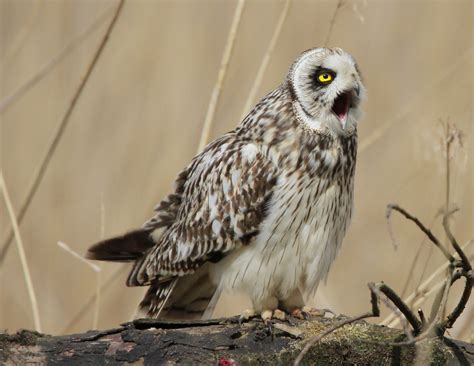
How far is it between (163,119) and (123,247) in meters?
1.69

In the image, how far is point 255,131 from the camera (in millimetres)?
2824

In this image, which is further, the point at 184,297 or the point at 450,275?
the point at 184,297

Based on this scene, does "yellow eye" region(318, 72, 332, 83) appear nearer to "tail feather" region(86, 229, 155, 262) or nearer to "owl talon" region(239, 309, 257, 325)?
"owl talon" region(239, 309, 257, 325)

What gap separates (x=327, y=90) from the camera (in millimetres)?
2660

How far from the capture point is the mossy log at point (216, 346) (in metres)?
1.96

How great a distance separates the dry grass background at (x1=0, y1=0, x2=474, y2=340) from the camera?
4.29 metres

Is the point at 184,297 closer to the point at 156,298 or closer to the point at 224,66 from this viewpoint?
the point at 156,298

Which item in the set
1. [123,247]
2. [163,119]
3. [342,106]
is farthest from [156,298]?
[163,119]

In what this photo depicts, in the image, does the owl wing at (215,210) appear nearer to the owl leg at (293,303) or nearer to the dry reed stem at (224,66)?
the dry reed stem at (224,66)

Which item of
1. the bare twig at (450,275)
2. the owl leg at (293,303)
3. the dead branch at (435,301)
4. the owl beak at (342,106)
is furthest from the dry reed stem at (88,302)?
the bare twig at (450,275)

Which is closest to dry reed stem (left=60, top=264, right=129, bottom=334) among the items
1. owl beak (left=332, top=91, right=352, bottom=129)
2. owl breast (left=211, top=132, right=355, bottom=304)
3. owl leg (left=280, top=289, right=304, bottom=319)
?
owl breast (left=211, top=132, right=355, bottom=304)

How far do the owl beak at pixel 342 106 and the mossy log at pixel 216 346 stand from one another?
709 millimetres

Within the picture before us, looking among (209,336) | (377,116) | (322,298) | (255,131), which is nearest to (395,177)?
(377,116)

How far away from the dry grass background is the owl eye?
147 cm
